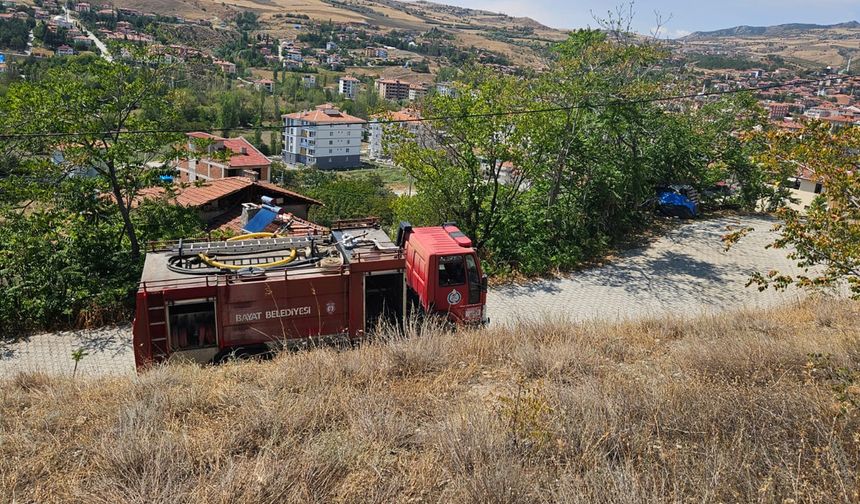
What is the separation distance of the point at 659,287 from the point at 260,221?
9.43 metres

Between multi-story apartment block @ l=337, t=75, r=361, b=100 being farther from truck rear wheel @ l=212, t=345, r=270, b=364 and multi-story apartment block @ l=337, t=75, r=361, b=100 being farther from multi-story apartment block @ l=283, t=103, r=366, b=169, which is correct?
truck rear wheel @ l=212, t=345, r=270, b=364

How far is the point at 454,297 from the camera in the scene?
9656 millimetres

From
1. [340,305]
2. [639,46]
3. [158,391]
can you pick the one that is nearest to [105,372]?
[340,305]

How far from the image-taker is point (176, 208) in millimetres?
12539

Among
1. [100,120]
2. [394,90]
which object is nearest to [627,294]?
[100,120]

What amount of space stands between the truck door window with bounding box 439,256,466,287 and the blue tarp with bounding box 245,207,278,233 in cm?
539

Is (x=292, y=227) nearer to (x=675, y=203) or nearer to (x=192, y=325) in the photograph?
(x=192, y=325)

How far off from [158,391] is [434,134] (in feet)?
35.2

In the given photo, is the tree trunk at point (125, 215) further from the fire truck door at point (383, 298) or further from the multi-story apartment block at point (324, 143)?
the multi-story apartment block at point (324, 143)

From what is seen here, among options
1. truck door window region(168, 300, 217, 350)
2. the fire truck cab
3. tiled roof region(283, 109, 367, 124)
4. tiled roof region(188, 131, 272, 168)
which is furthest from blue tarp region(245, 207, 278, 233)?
tiled roof region(283, 109, 367, 124)

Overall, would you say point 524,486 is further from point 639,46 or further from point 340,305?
point 639,46

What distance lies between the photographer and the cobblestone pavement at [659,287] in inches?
488

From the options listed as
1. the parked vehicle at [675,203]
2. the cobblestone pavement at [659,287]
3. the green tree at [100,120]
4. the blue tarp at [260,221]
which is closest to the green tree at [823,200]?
the cobblestone pavement at [659,287]

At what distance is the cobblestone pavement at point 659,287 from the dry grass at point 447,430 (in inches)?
204
